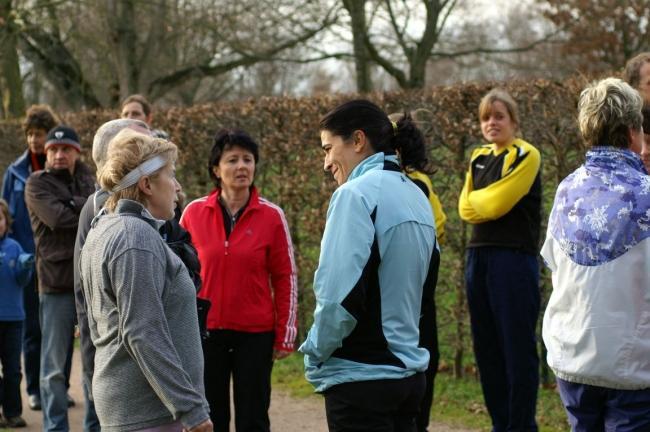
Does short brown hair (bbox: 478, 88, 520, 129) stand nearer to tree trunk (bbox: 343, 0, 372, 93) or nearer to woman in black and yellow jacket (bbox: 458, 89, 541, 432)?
woman in black and yellow jacket (bbox: 458, 89, 541, 432)

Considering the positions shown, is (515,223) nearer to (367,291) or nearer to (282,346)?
(282,346)

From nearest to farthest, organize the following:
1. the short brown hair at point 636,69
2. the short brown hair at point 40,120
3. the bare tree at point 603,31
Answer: the short brown hair at point 636,69 < the short brown hair at point 40,120 < the bare tree at point 603,31

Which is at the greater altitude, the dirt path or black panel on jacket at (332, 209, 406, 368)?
black panel on jacket at (332, 209, 406, 368)

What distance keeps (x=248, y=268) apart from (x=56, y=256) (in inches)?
69.9

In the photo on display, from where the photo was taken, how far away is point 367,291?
3553 mm

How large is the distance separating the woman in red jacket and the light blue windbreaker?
159 centimetres

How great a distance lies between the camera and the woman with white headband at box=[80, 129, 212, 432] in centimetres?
344

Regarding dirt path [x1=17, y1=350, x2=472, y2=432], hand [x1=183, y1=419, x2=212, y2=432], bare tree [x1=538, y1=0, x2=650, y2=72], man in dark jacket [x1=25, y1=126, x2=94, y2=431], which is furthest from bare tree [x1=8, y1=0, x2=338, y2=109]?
hand [x1=183, y1=419, x2=212, y2=432]

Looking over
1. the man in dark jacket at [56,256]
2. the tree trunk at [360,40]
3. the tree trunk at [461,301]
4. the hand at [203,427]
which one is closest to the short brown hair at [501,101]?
the tree trunk at [461,301]

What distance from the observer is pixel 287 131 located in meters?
8.74

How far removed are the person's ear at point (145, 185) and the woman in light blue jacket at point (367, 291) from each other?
726mm

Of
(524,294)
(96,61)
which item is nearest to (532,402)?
(524,294)

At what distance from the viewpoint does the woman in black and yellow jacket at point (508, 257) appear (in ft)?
19.4

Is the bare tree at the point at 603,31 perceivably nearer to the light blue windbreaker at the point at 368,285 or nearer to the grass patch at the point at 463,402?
the grass patch at the point at 463,402
